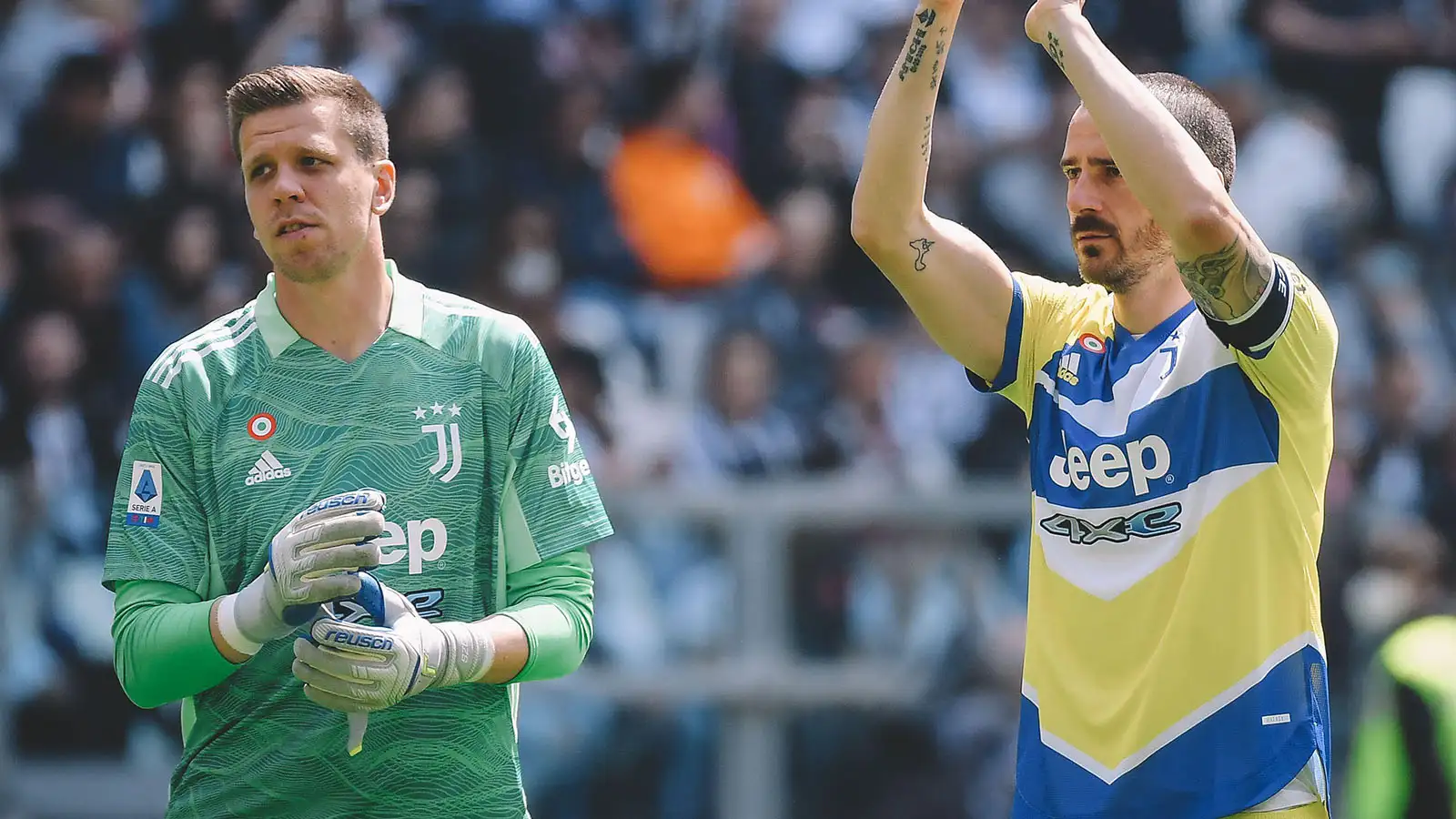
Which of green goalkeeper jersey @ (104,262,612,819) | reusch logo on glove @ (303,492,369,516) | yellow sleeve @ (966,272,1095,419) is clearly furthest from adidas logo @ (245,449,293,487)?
yellow sleeve @ (966,272,1095,419)

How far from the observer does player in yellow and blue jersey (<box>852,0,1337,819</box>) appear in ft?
11.8

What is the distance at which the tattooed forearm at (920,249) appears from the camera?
412 centimetres

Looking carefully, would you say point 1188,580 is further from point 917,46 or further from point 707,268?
point 707,268

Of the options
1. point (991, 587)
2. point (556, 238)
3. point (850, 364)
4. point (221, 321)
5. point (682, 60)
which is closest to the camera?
point (221, 321)

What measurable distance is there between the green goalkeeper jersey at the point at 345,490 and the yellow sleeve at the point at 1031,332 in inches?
40.0

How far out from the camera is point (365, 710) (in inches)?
139

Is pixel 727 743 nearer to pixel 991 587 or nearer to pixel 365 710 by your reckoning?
pixel 991 587

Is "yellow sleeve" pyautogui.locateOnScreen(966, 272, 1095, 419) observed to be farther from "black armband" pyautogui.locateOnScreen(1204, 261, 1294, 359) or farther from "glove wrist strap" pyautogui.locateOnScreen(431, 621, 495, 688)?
"glove wrist strap" pyautogui.locateOnScreen(431, 621, 495, 688)

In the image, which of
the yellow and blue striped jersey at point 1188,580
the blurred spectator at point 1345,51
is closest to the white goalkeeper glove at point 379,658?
the yellow and blue striped jersey at point 1188,580

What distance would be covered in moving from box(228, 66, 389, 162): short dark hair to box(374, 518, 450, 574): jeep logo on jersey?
0.78m

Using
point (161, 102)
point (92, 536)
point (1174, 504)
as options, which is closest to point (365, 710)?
point (1174, 504)

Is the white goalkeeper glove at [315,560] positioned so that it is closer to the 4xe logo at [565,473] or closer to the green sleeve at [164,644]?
the green sleeve at [164,644]

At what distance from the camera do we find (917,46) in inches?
160

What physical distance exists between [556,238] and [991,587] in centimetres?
362
